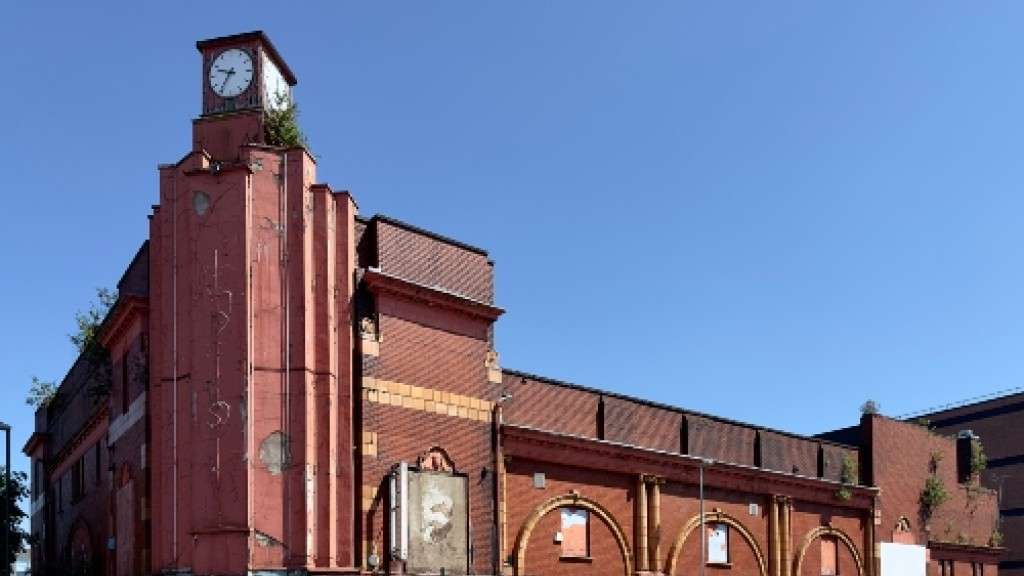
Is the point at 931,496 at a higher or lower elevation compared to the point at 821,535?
higher

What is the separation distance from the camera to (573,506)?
1555 inches

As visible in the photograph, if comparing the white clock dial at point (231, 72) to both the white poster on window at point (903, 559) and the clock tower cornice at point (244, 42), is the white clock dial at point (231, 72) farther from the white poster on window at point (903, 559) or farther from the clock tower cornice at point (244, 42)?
the white poster on window at point (903, 559)

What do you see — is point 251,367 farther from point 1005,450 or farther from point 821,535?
point 1005,450

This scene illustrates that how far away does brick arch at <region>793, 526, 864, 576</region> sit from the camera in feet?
158

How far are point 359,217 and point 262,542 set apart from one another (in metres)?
8.79

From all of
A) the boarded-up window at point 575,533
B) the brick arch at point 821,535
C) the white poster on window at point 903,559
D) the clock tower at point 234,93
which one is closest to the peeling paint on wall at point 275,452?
the clock tower at point 234,93

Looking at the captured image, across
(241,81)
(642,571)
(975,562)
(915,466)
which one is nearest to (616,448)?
(642,571)

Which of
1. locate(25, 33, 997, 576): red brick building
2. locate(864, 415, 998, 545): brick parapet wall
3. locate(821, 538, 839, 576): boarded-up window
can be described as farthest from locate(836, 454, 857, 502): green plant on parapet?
locate(25, 33, 997, 576): red brick building

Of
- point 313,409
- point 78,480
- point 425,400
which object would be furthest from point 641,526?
point 78,480

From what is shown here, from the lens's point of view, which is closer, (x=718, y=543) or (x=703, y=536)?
(x=703, y=536)

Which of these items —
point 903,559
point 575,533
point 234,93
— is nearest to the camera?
point 234,93

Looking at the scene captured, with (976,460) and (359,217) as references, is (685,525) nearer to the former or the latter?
(359,217)

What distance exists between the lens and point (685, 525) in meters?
43.4

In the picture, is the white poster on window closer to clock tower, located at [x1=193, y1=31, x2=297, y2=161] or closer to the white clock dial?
clock tower, located at [x1=193, y1=31, x2=297, y2=161]
